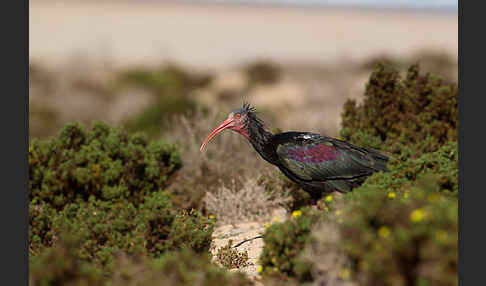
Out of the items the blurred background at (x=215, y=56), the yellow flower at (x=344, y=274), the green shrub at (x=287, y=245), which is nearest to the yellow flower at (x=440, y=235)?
the yellow flower at (x=344, y=274)

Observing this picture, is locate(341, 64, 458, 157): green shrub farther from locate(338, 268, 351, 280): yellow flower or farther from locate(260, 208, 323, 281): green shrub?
locate(338, 268, 351, 280): yellow flower

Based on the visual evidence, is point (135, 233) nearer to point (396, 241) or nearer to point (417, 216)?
point (396, 241)

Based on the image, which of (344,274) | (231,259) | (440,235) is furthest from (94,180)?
(440,235)

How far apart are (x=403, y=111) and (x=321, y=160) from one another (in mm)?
3008

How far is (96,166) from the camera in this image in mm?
7766

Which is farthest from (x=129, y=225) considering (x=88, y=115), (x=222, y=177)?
(x=88, y=115)

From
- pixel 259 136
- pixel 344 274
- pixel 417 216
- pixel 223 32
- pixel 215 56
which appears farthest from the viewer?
pixel 223 32

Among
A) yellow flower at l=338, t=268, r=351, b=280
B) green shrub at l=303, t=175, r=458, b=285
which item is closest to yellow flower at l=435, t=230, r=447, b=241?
green shrub at l=303, t=175, r=458, b=285

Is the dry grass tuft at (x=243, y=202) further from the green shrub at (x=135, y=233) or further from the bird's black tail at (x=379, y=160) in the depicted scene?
the green shrub at (x=135, y=233)

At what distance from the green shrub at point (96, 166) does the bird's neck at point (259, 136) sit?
1861 millimetres

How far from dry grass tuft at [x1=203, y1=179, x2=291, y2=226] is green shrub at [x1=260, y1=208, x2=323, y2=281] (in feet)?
12.4

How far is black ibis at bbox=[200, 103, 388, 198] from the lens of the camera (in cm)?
660

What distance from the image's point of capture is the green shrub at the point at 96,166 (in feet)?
25.4

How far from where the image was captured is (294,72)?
32.5 meters
